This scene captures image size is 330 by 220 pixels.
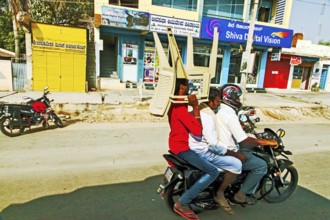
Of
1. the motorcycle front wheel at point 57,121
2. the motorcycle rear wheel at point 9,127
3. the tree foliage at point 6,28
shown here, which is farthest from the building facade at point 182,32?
the tree foliage at point 6,28

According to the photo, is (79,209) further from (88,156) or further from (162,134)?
(162,134)

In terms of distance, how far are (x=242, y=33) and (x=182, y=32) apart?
450 centimetres

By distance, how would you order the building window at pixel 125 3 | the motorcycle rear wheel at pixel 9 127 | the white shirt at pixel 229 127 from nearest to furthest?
the white shirt at pixel 229 127 < the motorcycle rear wheel at pixel 9 127 < the building window at pixel 125 3

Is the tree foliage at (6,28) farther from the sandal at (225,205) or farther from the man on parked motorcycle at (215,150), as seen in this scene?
the sandal at (225,205)

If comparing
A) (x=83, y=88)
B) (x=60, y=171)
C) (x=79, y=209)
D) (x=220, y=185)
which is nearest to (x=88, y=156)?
(x=60, y=171)

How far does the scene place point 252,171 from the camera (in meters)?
3.22

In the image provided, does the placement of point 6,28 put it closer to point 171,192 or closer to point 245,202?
point 171,192

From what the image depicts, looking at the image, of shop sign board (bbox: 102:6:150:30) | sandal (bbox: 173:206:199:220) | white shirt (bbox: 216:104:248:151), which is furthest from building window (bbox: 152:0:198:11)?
sandal (bbox: 173:206:199:220)

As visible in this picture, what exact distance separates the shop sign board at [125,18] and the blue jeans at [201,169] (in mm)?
12401

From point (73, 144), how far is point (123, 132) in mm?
1668

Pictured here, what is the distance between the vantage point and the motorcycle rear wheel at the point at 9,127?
249 inches

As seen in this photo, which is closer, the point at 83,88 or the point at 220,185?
the point at 220,185

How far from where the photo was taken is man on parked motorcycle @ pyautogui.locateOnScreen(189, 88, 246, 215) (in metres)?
2.85

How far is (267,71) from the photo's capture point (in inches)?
782
